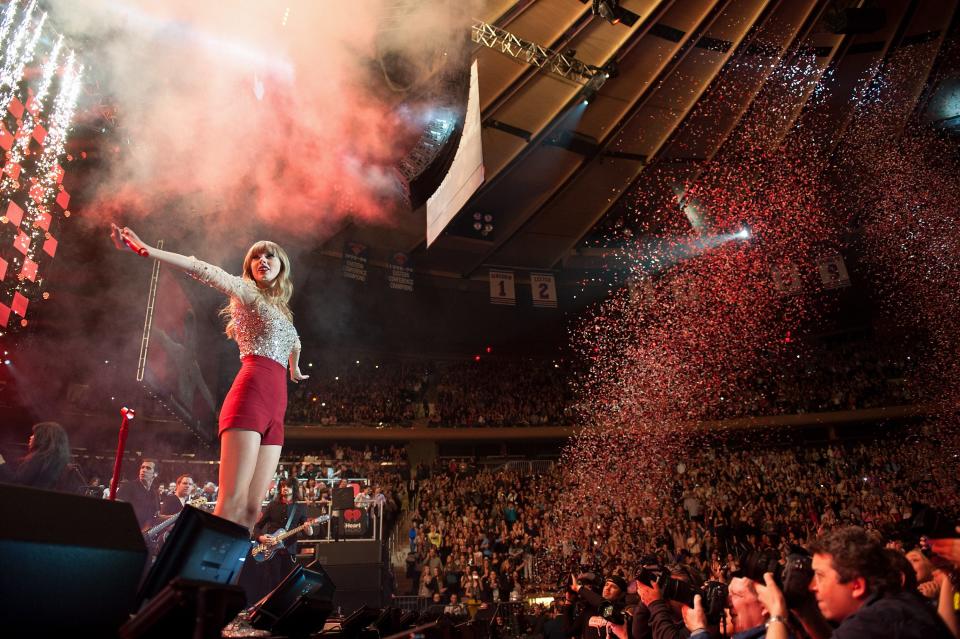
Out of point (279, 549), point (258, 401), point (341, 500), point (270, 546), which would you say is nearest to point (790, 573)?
point (258, 401)

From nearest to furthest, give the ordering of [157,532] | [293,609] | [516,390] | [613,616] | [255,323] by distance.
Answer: [293,609], [255,323], [613,616], [157,532], [516,390]

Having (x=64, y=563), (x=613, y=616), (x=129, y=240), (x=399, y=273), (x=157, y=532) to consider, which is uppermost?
(x=399, y=273)

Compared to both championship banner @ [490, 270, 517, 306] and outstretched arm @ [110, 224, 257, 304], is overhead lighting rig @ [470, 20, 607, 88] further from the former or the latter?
outstretched arm @ [110, 224, 257, 304]

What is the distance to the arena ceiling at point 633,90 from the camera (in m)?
14.2

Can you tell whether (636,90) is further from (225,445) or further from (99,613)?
(99,613)

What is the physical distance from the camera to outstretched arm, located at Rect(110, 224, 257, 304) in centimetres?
304

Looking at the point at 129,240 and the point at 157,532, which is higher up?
the point at 129,240

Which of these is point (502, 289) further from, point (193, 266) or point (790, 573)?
point (790, 573)

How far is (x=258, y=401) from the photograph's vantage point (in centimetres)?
325

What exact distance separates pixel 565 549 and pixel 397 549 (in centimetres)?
509

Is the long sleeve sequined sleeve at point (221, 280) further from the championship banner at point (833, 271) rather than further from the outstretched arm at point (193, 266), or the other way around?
the championship banner at point (833, 271)

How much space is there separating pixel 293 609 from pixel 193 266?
6.04 ft

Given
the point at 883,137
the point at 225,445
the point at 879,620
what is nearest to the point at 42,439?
the point at 225,445

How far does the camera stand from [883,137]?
62.2ft
